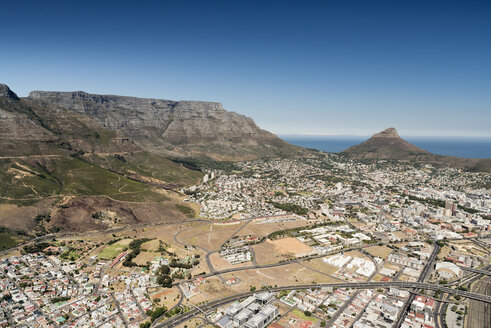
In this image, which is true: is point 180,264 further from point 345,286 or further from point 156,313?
point 345,286

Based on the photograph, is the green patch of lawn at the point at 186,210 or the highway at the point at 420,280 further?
the green patch of lawn at the point at 186,210

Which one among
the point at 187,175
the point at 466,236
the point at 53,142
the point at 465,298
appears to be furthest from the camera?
the point at 187,175

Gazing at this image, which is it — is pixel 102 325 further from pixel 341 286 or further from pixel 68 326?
pixel 341 286

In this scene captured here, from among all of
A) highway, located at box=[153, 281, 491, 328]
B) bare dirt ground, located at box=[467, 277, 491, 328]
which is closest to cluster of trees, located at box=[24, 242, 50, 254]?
highway, located at box=[153, 281, 491, 328]

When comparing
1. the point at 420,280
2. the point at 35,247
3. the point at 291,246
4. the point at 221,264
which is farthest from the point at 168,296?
the point at 420,280

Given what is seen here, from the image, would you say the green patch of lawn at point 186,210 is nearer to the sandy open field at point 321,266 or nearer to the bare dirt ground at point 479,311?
the sandy open field at point 321,266

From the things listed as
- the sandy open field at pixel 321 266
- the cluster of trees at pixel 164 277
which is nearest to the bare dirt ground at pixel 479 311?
the sandy open field at pixel 321 266

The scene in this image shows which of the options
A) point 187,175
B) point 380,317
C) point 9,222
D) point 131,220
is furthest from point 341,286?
point 187,175

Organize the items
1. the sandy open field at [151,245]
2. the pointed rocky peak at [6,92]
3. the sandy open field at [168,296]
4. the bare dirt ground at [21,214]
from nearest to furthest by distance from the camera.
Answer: the sandy open field at [168,296] < the sandy open field at [151,245] < the bare dirt ground at [21,214] < the pointed rocky peak at [6,92]

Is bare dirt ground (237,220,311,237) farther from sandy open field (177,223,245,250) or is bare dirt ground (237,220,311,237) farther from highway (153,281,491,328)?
highway (153,281,491,328)
